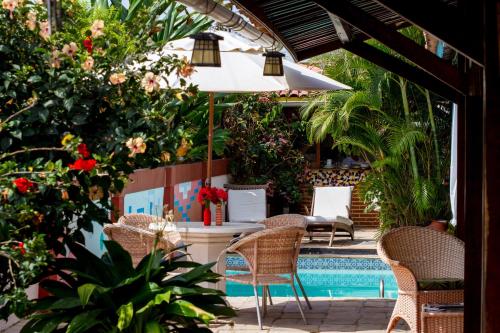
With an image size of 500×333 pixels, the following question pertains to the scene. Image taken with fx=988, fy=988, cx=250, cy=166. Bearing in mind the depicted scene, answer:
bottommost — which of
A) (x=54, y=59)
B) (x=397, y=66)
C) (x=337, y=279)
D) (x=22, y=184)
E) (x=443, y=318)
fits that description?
(x=337, y=279)

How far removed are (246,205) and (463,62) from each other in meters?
9.10

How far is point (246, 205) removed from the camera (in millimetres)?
16719

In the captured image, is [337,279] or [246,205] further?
[246,205]

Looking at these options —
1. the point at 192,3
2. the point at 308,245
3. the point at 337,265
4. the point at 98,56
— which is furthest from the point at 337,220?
the point at 98,56

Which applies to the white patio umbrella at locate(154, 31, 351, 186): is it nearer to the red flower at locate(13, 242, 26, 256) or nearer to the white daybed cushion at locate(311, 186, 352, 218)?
the red flower at locate(13, 242, 26, 256)

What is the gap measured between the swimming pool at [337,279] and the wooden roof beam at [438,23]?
791cm

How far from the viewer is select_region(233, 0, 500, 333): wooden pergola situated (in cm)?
396

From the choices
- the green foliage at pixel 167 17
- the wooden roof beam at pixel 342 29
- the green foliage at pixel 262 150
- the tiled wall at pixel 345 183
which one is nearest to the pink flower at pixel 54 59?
the wooden roof beam at pixel 342 29

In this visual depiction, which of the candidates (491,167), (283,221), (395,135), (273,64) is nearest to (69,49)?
(491,167)

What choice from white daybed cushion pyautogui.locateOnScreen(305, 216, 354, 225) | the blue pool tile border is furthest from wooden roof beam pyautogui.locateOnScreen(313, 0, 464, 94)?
white daybed cushion pyautogui.locateOnScreen(305, 216, 354, 225)

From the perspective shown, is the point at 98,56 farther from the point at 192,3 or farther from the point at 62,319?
the point at 192,3

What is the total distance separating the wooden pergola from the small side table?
0.60m

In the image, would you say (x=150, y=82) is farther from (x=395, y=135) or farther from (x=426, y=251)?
(x=395, y=135)

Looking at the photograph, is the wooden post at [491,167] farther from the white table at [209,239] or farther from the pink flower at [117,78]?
the white table at [209,239]
